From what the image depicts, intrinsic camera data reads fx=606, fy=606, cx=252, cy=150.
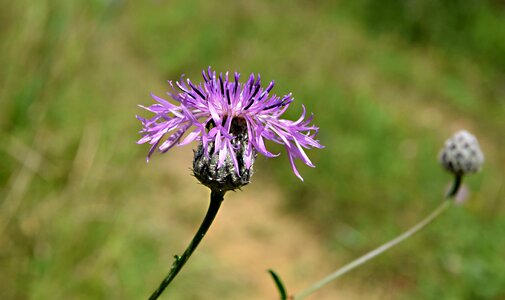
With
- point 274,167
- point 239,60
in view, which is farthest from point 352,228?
point 239,60

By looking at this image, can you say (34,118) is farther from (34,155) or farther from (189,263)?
(189,263)

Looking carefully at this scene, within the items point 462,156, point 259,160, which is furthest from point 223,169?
point 259,160

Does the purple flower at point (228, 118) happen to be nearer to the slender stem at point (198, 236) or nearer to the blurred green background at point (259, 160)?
the slender stem at point (198, 236)

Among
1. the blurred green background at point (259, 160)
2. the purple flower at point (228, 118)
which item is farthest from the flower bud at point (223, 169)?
the blurred green background at point (259, 160)

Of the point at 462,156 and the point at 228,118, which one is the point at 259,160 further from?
the point at 228,118

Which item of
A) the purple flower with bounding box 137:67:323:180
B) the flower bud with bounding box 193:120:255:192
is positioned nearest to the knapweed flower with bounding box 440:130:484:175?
the purple flower with bounding box 137:67:323:180

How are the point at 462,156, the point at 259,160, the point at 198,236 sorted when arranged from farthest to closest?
the point at 259,160
the point at 462,156
the point at 198,236
